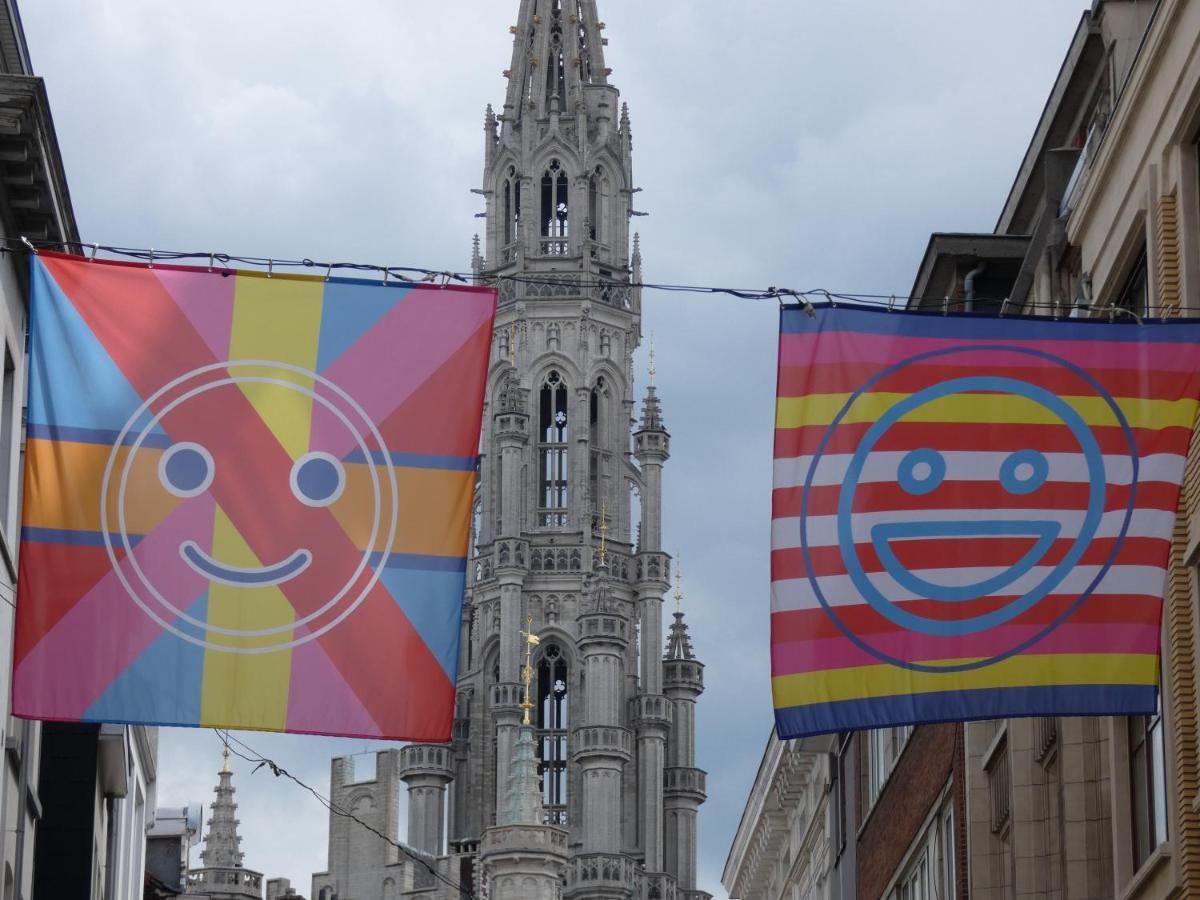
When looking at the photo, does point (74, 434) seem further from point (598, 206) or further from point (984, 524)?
point (598, 206)

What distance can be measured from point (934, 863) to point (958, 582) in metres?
17.8

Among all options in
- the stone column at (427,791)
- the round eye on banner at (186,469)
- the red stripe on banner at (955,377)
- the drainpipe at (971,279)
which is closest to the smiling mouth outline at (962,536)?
the red stripe on banner at (955,377)

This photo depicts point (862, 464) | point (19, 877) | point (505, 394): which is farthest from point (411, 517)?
point (505, 394)

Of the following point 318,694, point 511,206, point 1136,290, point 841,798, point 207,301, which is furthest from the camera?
point 511,206

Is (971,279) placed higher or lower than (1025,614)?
higher

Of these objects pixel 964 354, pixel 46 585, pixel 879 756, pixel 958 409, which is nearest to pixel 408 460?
pixel 46 585

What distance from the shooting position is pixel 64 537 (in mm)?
24359

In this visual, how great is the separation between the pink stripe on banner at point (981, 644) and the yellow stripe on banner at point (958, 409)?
1751 mm

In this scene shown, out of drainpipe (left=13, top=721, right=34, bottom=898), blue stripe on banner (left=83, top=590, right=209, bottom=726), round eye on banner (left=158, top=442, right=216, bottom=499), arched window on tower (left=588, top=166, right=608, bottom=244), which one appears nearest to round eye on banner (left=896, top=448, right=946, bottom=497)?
round eye on banner (left=158, top=442, right=216, bottom=499)

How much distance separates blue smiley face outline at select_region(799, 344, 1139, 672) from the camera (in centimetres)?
2414

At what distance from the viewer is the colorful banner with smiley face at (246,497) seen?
24.1 metres

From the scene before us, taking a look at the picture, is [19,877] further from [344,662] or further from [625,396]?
[625,396]

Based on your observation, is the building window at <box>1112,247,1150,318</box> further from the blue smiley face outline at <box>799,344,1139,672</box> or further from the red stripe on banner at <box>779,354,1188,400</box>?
the blue smiley face outline at <box>799,344,1139,672</box>

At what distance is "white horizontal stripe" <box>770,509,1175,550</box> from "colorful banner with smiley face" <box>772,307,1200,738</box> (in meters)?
0.02
